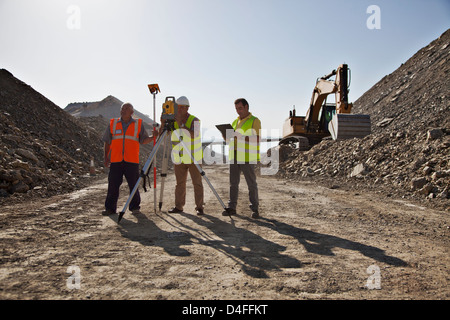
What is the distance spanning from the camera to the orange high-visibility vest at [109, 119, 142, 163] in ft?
16.4

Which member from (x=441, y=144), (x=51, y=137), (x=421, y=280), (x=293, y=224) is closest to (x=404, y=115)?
(x=441, y=144)

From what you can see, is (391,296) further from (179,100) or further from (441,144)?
(441,144)

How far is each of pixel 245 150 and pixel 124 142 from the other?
6.84ft

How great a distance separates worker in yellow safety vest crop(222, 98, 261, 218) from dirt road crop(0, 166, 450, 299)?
0.38 metres

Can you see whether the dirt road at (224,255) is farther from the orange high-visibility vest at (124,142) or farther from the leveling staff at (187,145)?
the orange high-visibility vest at (124,142)

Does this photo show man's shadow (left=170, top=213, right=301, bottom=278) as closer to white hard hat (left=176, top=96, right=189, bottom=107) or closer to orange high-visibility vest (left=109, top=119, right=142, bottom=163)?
orange high-visibility vest (left=109, top=119, right=142, bottom=163)

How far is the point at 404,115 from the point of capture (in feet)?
58.2

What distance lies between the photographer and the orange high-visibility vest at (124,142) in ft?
16.4

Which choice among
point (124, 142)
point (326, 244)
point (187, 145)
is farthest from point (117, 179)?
point (326, 244)

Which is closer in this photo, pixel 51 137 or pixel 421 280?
pixel 421 280

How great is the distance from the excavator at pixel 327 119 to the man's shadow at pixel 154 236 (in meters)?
11.5

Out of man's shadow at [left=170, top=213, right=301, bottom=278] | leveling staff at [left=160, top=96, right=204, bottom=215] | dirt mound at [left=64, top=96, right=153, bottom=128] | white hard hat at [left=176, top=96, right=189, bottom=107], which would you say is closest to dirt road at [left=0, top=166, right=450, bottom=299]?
man's shadow at [left=170, top=213, right=301, bottom=278]

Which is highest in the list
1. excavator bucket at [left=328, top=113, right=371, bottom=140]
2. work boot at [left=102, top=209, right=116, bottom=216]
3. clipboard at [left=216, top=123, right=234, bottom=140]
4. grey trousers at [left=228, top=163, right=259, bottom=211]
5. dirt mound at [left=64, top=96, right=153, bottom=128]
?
dirt mound at [left=64, top=96, right=153, bottom=128]
